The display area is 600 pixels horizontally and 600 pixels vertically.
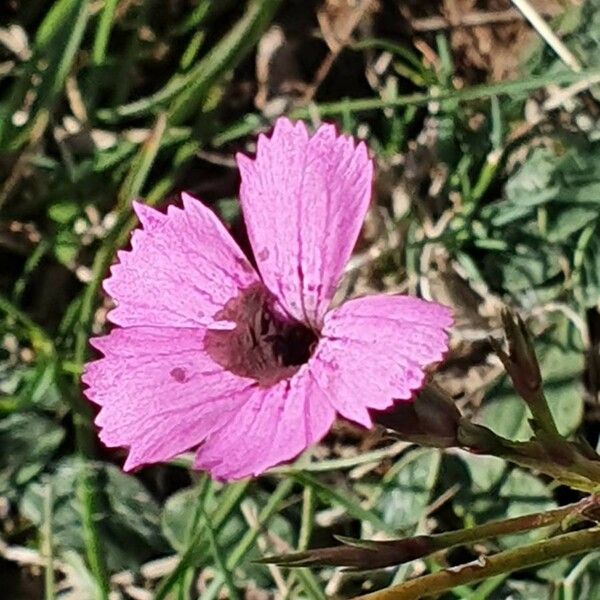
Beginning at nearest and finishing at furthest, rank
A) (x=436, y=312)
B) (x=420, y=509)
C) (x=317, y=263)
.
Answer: (x=436, y=312), (x=317, y=263), (x=420, y=509)

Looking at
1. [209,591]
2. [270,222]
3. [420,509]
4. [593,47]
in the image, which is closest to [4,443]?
[209,591]

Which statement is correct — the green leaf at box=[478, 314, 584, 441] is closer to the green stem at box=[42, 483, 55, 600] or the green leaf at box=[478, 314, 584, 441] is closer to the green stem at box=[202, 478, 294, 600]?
the green stem at box=[202, 478, 294, 600]

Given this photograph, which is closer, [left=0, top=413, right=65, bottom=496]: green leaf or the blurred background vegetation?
the blurred background vegetation

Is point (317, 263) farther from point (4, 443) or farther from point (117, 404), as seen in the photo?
point (4, 443)

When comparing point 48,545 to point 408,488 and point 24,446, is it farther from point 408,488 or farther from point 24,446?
point 408,488

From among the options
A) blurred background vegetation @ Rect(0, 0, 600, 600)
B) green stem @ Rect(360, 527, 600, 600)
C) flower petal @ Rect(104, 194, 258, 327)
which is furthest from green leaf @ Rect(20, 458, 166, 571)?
green stem @ Rect(360, 527, 600, 600)

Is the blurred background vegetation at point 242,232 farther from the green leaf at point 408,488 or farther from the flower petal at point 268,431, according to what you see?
the flower petal at point 268,431

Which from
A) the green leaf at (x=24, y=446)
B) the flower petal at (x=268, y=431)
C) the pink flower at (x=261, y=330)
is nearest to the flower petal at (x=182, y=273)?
the pink flower at (x=261, y=330)
